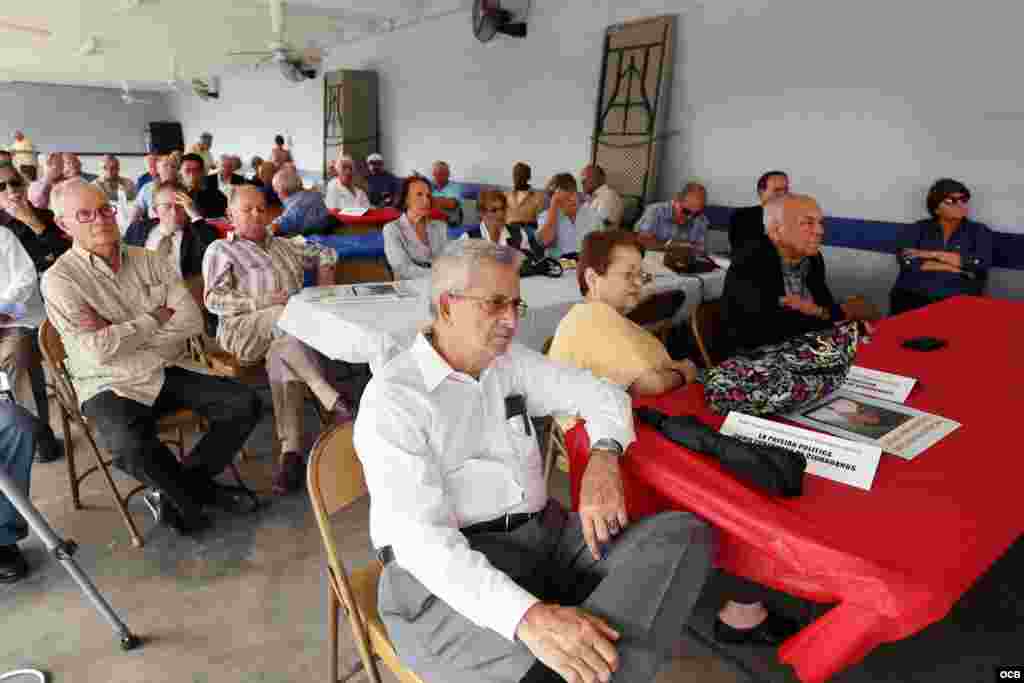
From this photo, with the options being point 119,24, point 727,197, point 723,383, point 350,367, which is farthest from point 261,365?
point 119,24

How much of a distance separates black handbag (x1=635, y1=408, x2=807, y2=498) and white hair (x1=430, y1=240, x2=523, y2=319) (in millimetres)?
540

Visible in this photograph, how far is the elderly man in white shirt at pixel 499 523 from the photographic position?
109 cm

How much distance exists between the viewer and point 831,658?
1051 millimetres

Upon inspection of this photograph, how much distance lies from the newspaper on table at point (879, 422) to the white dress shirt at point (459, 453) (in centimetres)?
48

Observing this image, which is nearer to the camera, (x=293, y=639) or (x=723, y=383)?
(x=723, y=383)

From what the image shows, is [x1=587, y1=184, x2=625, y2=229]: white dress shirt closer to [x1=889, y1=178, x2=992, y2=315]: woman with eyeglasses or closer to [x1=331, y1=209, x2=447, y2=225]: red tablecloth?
[x1=331, y1=209, x2=447, y2=225]: red tablecloth

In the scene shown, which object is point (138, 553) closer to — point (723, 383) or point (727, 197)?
point (723, 383)

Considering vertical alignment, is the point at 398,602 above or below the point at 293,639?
above

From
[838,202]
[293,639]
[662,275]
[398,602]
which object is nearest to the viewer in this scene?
[398,602]

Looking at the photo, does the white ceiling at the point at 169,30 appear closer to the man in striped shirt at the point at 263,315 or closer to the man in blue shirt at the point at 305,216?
the man in blue shirt at the point at 305,216

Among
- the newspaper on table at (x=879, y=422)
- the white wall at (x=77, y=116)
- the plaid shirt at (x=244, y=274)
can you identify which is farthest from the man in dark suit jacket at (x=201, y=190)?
the white wall at (x=77, y=116)

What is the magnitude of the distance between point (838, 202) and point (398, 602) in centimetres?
→ 505

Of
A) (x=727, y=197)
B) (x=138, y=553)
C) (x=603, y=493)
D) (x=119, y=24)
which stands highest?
(x=119, y=24)

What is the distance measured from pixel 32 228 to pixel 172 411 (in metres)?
1.77
